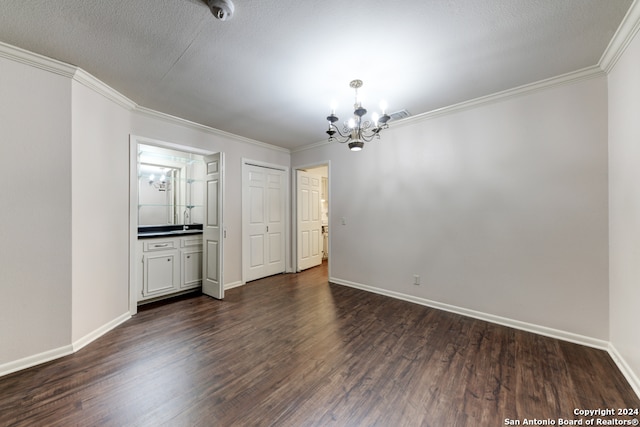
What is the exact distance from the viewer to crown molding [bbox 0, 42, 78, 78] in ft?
6.23

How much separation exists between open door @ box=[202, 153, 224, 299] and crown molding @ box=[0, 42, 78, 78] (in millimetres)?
1674

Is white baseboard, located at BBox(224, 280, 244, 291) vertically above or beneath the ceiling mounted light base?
beneath

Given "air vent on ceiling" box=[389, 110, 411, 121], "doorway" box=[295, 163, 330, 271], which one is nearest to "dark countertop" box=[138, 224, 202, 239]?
"doorway" box=[295, 163, 330, 271]

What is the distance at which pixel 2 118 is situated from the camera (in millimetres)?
1901

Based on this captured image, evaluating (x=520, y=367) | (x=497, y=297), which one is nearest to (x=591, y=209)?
(x=497, y=297)

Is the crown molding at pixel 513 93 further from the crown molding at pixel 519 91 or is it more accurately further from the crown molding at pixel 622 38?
the crown molding at pixel 622 38

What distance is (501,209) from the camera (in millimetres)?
2725

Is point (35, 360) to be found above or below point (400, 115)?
below

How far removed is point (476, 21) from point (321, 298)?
337 cm

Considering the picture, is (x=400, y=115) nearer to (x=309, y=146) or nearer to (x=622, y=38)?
(x=622, y=38)

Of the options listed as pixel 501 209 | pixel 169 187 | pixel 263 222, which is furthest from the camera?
pixel 263 222

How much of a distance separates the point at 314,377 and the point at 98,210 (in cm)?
269

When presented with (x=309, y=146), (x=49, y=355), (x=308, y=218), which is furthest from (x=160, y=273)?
(x=309, y=146)

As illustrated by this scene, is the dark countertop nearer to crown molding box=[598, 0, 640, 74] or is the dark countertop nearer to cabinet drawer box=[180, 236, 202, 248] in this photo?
cabinet drawer box=[180, 236, 202, 248]
